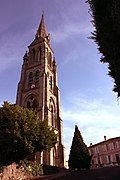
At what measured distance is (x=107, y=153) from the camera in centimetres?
5050

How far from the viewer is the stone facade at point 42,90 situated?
39.2 m

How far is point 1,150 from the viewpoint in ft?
78.0

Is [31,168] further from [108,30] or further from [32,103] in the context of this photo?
[108,30]

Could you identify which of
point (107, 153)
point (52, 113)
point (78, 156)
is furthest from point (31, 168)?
point (107, 153)

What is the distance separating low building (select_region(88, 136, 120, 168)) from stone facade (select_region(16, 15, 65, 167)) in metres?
15.2

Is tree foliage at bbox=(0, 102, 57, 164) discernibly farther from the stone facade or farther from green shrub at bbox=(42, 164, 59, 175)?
the stone facade

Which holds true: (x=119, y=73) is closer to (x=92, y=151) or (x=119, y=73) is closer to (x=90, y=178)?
(x=90, y=178)

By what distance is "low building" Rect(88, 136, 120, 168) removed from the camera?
48.8m

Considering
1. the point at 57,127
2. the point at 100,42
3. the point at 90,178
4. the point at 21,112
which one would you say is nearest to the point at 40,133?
the point at 21,112

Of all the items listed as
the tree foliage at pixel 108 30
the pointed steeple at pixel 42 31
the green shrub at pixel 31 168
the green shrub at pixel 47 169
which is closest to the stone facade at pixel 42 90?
the green shrub at pixel 47 169

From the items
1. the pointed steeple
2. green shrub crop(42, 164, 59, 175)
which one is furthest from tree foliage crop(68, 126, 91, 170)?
the pointed steeple

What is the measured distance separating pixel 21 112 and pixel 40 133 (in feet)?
12.0

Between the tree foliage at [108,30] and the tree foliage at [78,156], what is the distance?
24486mm

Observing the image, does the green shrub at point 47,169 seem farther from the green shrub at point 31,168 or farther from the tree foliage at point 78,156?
the tree foliage at point 78,156
